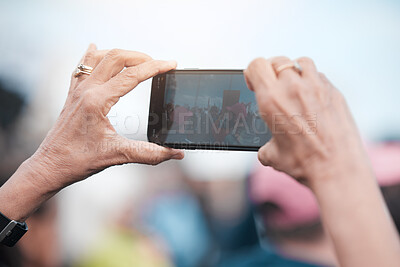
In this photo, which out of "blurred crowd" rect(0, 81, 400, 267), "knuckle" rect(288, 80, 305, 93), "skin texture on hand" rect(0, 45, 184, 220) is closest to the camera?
"knuckle" rect(288, 80, 305, 93)

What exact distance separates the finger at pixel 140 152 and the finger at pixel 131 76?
138mm

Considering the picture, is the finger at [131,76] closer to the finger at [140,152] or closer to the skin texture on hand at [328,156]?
the finger at [140,152]

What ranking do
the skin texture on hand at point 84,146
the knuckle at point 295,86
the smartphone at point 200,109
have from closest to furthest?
the knuckle at point 295,86 < the skin texture on hand at point 84,146 < the smartphone at point 200,109

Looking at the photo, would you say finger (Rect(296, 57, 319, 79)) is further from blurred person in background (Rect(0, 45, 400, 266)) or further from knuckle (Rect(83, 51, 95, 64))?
knuckle (Rect(83, 51, 95, 64))

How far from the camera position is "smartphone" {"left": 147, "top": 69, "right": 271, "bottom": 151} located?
3.27 ft

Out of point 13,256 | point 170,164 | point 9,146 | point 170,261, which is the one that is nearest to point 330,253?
point 170,261

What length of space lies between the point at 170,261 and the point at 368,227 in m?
1.49

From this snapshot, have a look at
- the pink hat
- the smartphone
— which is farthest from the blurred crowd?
the smartphone

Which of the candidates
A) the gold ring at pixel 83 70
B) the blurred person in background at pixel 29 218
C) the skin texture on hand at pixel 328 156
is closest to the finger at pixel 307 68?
the skin texture on hand at pixel 328 156

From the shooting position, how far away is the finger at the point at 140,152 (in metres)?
0.91

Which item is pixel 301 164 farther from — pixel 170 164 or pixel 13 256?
pixel 13 256

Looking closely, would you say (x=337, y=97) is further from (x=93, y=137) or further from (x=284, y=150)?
(x=93, y=137)

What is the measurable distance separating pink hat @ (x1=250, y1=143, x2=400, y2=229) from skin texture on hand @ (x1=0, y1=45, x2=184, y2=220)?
1.08 meters

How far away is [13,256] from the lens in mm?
1823
